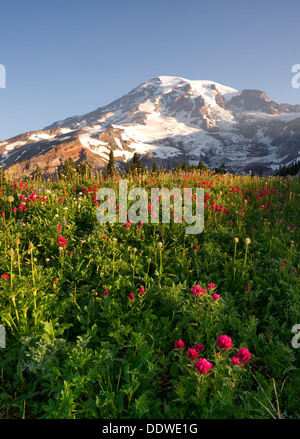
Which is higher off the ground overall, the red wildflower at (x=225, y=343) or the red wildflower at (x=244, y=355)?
the red wildflower at (x=225, y=343)

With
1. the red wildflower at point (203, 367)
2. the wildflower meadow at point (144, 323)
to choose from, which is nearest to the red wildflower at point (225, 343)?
the wildflower meadow at point (144, 323)

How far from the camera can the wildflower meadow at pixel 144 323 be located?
7.31 ft

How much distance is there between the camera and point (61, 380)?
2.38m

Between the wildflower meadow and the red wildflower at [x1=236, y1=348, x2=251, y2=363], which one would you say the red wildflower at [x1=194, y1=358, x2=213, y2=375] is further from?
the red wildflower at [x1=236, y1=348, x2=251, y2=363]

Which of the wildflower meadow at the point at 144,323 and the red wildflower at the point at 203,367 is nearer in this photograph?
the red wildflower at the point at 203,367

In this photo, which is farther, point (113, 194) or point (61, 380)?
point (113, 194)

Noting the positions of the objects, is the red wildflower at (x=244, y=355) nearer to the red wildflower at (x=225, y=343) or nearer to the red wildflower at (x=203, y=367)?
the red wildflower at (x=225, y=343)

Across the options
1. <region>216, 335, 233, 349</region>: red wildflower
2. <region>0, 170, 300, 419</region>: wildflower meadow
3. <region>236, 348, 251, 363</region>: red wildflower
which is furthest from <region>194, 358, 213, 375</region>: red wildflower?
<region>236, 348, 251, 363</region>: red wildflower

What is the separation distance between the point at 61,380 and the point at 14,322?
105cm

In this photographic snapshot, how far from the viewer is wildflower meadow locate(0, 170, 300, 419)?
223 cm

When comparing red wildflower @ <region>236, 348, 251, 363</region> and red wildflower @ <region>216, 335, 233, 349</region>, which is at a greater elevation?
red wildflower @ <region>216, 335, 233, 349</region>

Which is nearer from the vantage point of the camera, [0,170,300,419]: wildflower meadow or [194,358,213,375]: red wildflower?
[194,358,213,375]: red wildflower
